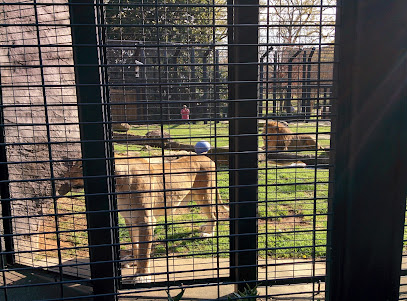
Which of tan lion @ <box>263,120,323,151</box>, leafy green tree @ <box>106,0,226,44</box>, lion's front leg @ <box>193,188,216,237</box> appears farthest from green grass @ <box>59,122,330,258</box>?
leafy green tree @ <box>106,0,226,44</box>

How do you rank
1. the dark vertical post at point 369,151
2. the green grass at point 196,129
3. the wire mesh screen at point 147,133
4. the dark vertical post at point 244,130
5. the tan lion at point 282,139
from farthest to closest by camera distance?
the tan lion at point 282,139 → the dark vertical post at point 244,130 → the green grass at point 196,129 → the wire mesh screen at point 147,133 → the dark vertical post at point 369,151

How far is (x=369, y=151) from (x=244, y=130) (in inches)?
38.8

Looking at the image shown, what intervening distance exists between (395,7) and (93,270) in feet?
7.97

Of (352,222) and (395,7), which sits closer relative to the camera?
(395,7)

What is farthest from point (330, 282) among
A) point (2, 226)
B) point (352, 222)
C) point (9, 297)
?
point (2, 226)

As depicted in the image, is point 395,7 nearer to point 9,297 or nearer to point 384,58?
point 384,58

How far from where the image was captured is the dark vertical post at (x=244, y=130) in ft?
7.87

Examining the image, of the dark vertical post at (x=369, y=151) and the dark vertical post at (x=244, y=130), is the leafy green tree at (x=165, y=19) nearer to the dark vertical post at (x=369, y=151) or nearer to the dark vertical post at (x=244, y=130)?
the dark vertical post at (x=244, y=130)

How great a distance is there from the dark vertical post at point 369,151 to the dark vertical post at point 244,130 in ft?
2.39

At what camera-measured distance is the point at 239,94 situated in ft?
7.98

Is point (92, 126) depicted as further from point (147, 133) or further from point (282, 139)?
point (282, 139)

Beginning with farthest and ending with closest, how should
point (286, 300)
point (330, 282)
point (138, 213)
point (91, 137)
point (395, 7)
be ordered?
1. point (138, 213)
2. point (286, 300)
3. point (91, 137)
4. point (330, 282)
5. point (395, 7)

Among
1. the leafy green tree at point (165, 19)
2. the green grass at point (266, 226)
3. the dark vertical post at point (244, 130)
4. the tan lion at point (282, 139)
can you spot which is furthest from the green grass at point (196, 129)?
the leafy green tree at point (165, 19)

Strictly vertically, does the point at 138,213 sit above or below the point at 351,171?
below
